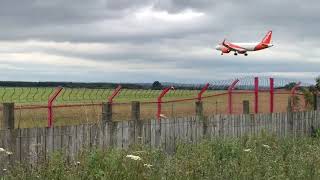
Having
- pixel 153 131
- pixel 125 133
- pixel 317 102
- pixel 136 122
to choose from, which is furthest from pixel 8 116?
pixel 317 102

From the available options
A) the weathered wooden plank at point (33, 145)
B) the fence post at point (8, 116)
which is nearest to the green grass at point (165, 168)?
the weathered wooden plank at point (33, 145)

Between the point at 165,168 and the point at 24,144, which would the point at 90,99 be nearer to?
the point at 24,144

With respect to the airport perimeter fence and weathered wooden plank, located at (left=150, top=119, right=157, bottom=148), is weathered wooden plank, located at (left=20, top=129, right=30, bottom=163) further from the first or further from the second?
weathered wooden plank, located at (left=150, top=119, right=157, bottom=148)

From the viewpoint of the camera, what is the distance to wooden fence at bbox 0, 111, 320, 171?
1094cm

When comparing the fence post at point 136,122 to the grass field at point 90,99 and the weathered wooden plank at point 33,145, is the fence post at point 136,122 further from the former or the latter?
the weathered wooden plank at point 33,145

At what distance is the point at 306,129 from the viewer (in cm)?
2059

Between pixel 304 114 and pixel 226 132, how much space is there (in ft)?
15.0

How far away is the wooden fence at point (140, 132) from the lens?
10938 millimetres

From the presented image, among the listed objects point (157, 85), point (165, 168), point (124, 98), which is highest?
point (157, 85)

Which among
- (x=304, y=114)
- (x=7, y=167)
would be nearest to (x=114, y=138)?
(x=7, y=167)

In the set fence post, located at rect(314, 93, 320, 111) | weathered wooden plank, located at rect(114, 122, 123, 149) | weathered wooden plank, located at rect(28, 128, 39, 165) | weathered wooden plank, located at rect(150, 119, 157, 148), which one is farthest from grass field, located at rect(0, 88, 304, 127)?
weathered wooden plank, located at rect(28, 128, 39, 165)

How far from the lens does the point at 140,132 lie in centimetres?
1398

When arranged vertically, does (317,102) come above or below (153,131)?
above

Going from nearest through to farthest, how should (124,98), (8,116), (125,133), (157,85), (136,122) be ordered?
(8,116)
(125,133)
(136,122)
(157,85)
(124,98)
